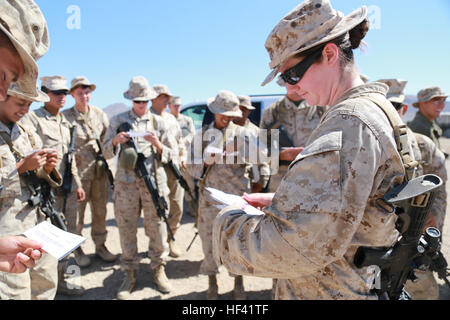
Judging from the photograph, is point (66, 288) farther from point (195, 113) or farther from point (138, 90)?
point (195, 113)

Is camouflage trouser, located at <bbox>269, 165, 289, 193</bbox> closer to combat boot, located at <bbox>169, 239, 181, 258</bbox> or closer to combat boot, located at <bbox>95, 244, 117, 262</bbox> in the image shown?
combat boot, located at <bbox>169, 239, 181, 258</bbox>

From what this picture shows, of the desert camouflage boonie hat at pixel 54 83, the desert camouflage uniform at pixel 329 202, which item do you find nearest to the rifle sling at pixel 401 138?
the desert camouflage uniform at pixel 329 202

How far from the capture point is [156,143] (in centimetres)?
361

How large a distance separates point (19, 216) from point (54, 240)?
1022 mm

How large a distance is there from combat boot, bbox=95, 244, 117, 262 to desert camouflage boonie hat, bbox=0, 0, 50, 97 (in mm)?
3718

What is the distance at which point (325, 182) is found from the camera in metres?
0.94

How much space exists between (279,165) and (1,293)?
2.84 metres

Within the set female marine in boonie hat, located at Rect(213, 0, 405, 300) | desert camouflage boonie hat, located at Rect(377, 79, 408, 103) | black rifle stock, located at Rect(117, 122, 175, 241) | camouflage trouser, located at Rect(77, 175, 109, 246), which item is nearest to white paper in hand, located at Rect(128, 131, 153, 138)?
black rifle stock, located at Rect(117, 122, 175, 241)

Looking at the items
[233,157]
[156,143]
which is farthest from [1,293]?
[233,157]

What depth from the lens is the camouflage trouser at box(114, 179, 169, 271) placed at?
360 centimetres

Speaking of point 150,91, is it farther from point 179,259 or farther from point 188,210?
Answer: point 188,210

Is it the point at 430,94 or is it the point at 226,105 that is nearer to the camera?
the point at 226,105

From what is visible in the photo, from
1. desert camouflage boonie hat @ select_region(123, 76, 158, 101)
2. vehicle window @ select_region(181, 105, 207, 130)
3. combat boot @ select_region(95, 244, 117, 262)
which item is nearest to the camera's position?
desert camouflage boonie hat @ select_region(123, 76, 158, 101)

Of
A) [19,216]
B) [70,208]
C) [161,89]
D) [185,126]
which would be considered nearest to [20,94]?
[19,216]
